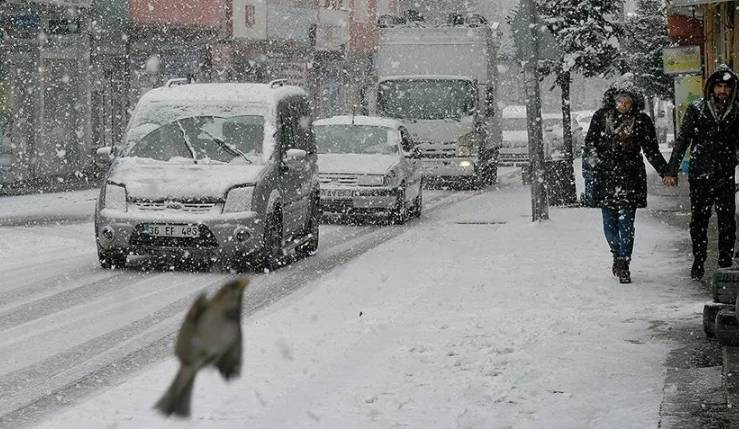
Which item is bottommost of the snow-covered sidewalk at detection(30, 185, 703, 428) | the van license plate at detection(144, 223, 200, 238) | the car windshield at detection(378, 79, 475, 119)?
the snow-covered sidewalk at detection(30, 185, 703, 428)

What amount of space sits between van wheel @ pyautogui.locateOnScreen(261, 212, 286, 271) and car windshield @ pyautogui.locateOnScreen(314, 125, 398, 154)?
6.95 metres

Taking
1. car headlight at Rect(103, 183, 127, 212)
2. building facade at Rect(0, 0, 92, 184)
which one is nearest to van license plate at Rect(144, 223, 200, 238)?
car headlight at Rect(103, 183, 127, 212)

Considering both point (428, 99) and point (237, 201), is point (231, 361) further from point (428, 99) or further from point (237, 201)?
point (428, 99)

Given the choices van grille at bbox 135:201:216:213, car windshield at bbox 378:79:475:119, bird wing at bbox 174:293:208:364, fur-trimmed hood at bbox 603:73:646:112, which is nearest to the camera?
bird wing at bbox 174:293:208:364

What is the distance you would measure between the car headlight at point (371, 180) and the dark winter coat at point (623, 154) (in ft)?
26.2

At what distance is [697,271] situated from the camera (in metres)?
10.8

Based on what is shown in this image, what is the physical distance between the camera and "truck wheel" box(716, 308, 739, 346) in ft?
22.8

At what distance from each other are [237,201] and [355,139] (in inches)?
328

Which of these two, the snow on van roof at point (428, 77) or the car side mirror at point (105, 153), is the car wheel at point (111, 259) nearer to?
the car side mirror at point (105, 153)

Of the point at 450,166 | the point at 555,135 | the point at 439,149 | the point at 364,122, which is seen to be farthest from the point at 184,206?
the point at 555,135

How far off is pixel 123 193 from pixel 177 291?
192 centimetres

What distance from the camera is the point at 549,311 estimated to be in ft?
29.5

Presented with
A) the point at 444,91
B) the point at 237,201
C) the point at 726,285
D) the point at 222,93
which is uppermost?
the point at 444,91

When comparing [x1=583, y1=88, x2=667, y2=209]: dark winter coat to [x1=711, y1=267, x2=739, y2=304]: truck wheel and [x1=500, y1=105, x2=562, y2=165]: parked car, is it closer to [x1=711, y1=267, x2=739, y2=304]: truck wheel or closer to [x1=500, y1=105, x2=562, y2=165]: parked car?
[x1=711, y1=267, x2=739, y2=304]: truck wheel
